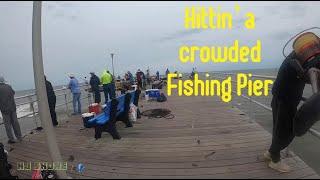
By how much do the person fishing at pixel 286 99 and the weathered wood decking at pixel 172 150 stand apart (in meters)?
0.29

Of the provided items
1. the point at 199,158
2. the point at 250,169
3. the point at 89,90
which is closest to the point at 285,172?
the point at 250,169

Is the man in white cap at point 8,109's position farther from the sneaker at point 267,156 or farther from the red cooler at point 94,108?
the sneaker at point 267,156

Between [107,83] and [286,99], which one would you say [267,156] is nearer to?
[286,99]

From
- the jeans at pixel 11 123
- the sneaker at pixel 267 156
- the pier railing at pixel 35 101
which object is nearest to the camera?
the sneaker at pixel 267 156

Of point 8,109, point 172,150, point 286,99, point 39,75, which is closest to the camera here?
point 39,75

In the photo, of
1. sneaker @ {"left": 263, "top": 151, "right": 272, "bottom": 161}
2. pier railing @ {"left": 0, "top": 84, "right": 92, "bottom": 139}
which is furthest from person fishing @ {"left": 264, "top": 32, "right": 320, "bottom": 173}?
pier railing @ {"left": 0, "top": 84, "right": 92, "bottom": 139}

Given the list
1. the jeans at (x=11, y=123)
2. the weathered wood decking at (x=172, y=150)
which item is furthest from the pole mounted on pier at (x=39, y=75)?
the jeans at (x=11, y=123)

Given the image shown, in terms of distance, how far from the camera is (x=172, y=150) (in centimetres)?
559

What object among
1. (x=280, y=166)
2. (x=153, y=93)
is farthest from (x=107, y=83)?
(x=280, y=166)

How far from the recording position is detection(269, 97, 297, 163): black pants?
13.4 ft

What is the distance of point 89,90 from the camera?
14281 millimetres

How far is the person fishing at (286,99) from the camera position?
3.79m

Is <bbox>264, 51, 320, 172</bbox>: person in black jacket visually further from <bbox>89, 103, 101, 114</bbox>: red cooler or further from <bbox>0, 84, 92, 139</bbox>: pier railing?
<bbox>89, 103, 101, 114</bbox>: red cooler

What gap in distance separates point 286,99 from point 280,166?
92 centimetres
